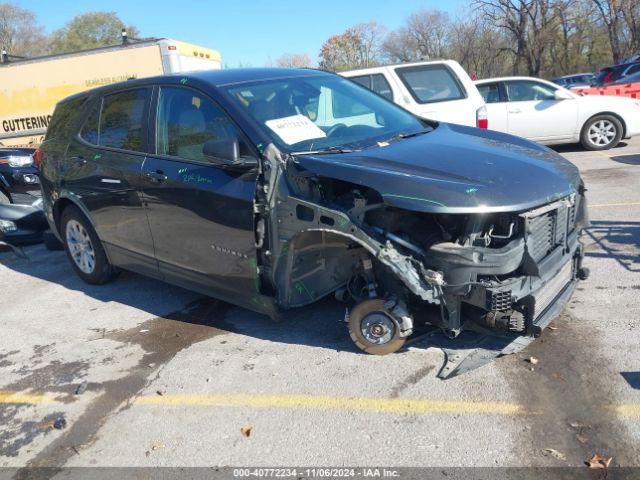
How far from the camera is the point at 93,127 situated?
524cm

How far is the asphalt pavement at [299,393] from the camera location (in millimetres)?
2889

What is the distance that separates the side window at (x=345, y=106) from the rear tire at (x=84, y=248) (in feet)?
8.43

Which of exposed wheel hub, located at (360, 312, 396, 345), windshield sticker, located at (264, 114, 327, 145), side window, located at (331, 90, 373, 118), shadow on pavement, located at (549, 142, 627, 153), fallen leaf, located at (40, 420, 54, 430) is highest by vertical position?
side window, located at (331, 90, 373, 118)

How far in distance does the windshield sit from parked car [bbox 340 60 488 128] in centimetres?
407

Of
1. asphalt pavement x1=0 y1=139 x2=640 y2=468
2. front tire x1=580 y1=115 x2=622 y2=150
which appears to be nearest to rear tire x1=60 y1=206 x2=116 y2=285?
asphalt pavement x1=0 y1=139 x2=640 y2=468

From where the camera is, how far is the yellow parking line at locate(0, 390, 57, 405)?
3674mm

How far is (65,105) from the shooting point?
580 cm

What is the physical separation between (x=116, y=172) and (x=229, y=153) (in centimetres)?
158

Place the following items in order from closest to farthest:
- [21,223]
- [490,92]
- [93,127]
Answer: [93,127]
[21,223]
[490,92]

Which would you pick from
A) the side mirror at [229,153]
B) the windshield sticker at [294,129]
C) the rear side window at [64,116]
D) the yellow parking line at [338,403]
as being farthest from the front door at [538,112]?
the yellow parking line at [338,403]

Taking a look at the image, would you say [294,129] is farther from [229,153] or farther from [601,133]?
[601,133]

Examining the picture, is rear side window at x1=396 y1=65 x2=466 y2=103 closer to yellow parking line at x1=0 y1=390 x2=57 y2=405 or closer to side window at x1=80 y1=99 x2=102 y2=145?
side window at x1=80 y1=99 x2=102 y2=145

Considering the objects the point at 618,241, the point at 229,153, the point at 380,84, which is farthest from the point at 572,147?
the point at 229,153

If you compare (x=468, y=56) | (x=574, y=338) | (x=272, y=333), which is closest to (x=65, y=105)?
(x=272, y=333)
